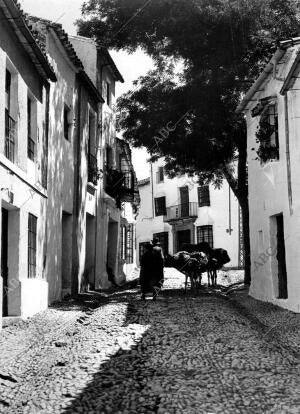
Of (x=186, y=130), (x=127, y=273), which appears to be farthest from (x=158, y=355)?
(x=127, y=273)

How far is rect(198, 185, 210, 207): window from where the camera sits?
4869 centimetres

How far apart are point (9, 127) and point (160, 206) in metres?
41.1

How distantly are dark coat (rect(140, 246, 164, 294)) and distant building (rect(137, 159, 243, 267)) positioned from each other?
91.8ft

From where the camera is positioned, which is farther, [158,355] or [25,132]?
[25,132]

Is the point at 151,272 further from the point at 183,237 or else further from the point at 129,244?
the point at 183,237

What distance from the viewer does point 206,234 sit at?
48.9 metres

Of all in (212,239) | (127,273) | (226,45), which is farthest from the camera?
(212,239)

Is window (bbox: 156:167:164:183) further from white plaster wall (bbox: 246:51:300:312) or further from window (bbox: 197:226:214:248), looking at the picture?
white plaster wall (bbox: 246:51:300:312)

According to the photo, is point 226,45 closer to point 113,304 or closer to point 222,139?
point 222,139

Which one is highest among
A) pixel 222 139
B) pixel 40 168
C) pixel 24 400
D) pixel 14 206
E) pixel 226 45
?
pixel 226 45

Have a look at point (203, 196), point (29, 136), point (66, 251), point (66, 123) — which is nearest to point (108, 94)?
point (66, 123)

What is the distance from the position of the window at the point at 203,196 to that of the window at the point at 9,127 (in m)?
36.4

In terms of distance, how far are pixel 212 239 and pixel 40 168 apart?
34449 mm

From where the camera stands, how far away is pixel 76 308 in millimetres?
14656
